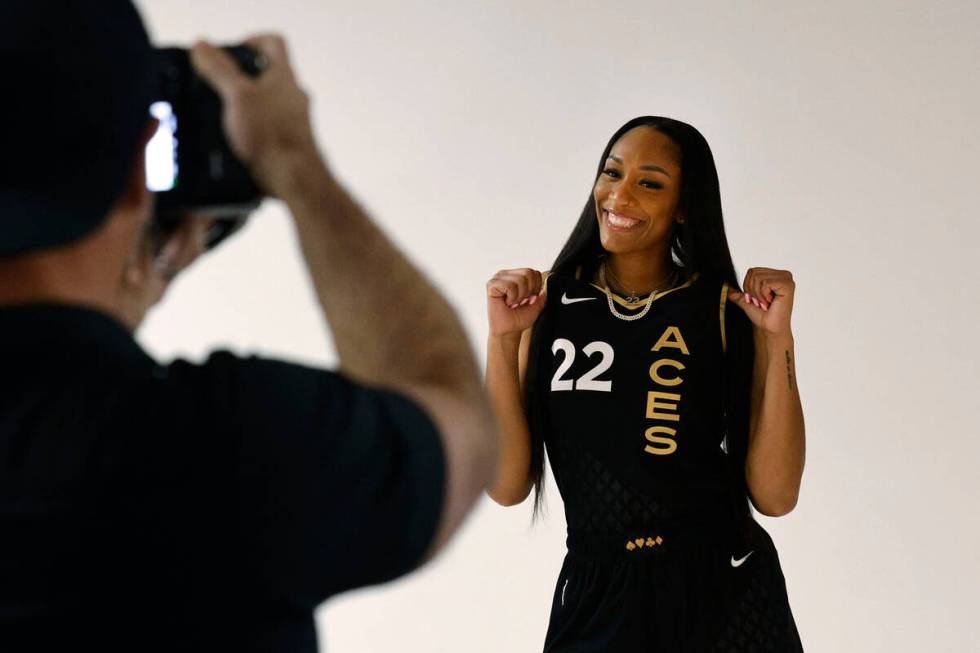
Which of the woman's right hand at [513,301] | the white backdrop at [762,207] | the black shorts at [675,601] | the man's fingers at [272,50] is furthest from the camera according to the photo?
the white backdrop at [762,207]

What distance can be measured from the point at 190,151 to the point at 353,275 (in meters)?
0.11

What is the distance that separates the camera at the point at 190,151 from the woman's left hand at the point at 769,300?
1335 millimetres

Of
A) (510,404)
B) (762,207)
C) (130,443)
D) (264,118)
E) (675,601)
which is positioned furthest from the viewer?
(762,207)

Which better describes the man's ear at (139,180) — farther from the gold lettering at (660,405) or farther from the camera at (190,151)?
the gold lettering at (660,405)

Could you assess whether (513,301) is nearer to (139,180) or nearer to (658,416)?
(658,416)

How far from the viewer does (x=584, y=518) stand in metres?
1.88

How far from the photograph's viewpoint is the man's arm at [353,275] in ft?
1.97

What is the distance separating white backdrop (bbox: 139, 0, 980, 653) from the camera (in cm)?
314

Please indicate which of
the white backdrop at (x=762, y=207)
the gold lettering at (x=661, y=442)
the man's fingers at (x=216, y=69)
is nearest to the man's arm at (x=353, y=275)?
the man's fingers at (x=216, y=69)

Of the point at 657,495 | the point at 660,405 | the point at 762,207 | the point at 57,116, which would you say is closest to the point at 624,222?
the point at 660,405

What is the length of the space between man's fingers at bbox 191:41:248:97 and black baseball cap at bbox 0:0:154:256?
8 centimetres

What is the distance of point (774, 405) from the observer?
1.84 m

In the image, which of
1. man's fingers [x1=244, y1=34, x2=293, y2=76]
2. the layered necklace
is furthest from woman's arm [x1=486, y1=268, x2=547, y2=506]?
man's fingers [x1=244, y1=34, x2=293, y2=76]

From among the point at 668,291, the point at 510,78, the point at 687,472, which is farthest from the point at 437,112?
the point at 687,472
